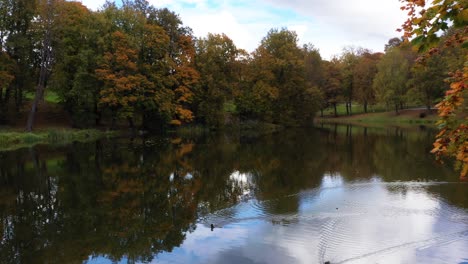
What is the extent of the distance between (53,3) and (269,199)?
100 feet

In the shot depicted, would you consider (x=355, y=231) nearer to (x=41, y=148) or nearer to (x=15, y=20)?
(x=41, y=148)

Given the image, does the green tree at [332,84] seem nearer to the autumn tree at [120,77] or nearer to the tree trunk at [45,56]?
the autumn tree at [120,77]

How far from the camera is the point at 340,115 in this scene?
3017 inches

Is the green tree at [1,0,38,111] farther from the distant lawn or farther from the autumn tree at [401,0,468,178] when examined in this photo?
the autumn tree at [401,0,468,178]

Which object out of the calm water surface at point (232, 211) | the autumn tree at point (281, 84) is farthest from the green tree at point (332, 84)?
the calm water surface at point (232, 211)

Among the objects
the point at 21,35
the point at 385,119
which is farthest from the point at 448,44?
the point at 385,119

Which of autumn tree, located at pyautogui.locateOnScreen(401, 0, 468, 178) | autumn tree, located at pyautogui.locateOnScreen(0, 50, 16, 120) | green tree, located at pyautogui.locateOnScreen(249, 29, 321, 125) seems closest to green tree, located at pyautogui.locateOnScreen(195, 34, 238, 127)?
green tree, located at pyautogui.locateOnScreen(249, 29, 321, 125)

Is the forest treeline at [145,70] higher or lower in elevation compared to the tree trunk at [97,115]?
higher

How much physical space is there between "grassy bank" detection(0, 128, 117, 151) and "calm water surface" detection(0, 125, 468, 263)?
9575 mm

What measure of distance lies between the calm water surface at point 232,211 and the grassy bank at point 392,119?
40.8m

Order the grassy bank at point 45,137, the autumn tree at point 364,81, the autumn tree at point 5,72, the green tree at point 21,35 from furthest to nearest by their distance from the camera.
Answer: the autumn tree at point 364,81
the green tree at point 21,35
the autumn tree at point 5,72
the grassy bank at point 45,137

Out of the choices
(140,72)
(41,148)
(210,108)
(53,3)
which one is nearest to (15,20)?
(53,3)

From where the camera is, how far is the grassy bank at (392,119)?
60.2 meters

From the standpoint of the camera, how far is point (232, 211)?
40.1 feet
